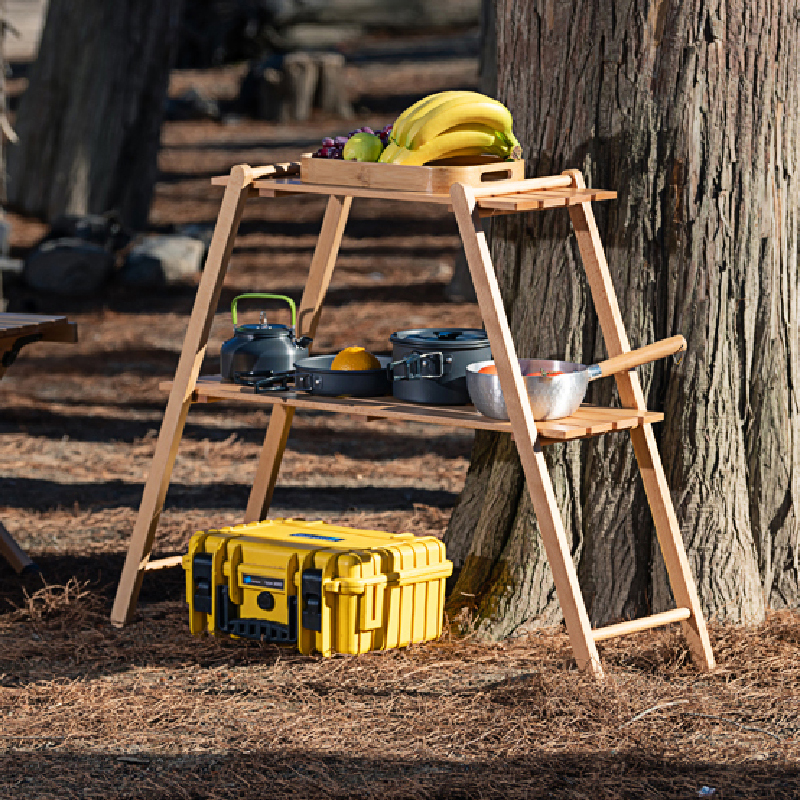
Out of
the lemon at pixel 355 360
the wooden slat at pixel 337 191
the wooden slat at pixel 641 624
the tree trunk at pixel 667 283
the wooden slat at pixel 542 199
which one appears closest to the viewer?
the wooden slat at pixel 542 199

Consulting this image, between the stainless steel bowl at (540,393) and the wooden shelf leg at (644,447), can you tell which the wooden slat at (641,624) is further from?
the stainless steel bowl at (540,393)

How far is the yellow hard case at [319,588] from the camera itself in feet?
16.4

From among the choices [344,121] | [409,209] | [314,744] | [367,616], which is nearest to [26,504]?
[367,616]

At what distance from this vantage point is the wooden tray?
4.61 m

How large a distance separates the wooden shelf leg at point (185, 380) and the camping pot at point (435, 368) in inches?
27.6

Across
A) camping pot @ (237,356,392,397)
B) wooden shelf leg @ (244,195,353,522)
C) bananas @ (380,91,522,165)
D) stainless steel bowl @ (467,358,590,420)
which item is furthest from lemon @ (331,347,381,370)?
bananas @ (380,91,522,165)

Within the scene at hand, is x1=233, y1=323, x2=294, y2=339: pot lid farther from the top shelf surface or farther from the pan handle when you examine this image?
the pan handle

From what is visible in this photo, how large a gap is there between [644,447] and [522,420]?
0.63 m

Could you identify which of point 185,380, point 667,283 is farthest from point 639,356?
point 185,380

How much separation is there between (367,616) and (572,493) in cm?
92

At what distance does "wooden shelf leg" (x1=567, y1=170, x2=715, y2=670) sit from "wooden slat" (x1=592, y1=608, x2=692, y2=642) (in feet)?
0.21

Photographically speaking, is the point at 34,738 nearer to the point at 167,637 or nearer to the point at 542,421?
the point at 167,637

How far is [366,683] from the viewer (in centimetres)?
482

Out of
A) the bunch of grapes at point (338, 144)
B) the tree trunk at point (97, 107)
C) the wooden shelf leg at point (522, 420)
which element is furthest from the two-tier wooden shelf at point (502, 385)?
the tree trunk at point (97, 107)
